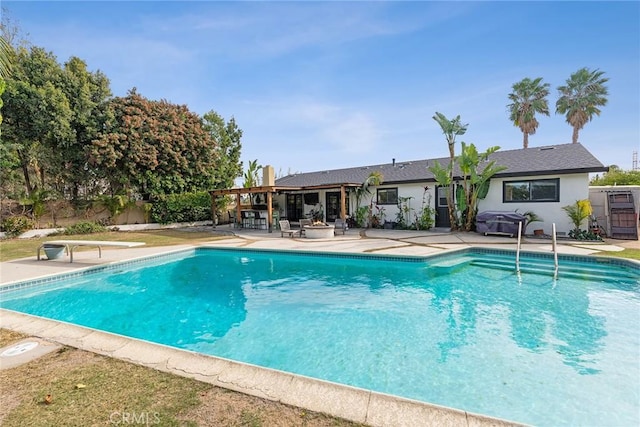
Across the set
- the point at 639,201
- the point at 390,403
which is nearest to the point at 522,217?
the point at 639,201

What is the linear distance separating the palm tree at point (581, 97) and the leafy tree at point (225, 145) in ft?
96.5

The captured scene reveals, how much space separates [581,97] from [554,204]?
809 inches

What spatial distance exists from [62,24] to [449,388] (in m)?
14.5

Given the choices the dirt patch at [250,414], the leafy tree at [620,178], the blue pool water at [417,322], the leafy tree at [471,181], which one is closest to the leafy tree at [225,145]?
the blue pool water at [417,322]

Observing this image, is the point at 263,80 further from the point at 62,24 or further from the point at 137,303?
the point at 137,303

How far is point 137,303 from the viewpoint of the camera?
23.6ft

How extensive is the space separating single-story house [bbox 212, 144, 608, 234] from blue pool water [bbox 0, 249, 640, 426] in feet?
17.4

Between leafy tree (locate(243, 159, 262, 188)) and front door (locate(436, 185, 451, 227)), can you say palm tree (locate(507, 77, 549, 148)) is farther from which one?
leafy tree (locate(243, 159, 262, 188))

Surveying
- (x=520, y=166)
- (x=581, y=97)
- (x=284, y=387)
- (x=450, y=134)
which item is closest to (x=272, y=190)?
(x=450, y=134)

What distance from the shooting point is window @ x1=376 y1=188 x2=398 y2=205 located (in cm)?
1847

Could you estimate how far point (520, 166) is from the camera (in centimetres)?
1498

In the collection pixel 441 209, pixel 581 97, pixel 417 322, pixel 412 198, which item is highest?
pixel 581 97

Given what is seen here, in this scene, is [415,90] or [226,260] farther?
[415,90]

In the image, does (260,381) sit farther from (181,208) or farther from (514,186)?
(181,208)
